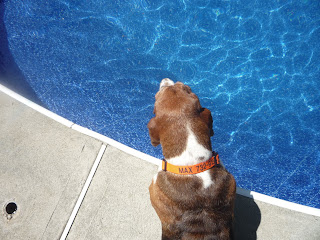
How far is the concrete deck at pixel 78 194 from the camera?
4.37 meters

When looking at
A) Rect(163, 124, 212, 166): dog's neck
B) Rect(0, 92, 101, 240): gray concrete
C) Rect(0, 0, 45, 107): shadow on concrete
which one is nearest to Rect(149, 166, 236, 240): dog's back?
Rect(163, 124, 212, 166): dog's neck

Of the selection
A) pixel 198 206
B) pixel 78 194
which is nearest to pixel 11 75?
pixel 78 194

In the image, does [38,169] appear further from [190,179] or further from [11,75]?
[190,179]

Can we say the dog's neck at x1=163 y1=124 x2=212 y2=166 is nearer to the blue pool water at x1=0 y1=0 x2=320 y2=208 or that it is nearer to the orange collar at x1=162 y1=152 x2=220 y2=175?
the orange collar at x1=162 y1=152 x2=220 y2=175

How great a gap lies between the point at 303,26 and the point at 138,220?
5.79 meters

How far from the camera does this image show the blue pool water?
5.64 meters

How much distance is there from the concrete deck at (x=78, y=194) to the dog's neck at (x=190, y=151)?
205 centimetres

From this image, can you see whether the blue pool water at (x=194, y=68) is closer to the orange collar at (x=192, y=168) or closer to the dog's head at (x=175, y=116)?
the dog's head at (x=175, y=116)

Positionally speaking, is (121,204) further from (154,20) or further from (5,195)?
(154,20)

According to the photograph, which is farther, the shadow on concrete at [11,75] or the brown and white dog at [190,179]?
the shadow on concrete at [11,75]

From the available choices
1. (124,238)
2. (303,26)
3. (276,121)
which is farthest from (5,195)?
(303,26)

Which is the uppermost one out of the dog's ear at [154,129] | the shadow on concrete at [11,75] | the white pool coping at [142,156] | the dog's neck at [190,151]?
the shadow on concrete at [11,75]

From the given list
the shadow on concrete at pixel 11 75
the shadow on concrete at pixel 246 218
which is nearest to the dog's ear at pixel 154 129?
the shadow on concrete at pixel 246 218

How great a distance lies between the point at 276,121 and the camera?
5.75 m
